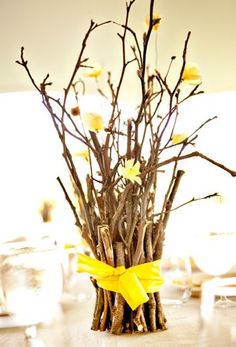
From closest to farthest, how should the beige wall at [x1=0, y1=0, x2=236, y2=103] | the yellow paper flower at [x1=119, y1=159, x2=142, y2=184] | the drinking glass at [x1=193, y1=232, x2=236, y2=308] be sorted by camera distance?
the yellow paper flower at [x1=119, y1=159, x2=142, y2=184]
the drinking glass at [x1=193, y1=232, x2=236, y2=308]
the beige wall at [x1=0, y1=0, x2=236, y2=103]

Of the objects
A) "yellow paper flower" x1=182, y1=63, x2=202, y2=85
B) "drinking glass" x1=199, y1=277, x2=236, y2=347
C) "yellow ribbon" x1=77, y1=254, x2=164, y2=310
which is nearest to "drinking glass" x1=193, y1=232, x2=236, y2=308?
"drinking glass" x1=199, y1=277, x2=236, y2=347

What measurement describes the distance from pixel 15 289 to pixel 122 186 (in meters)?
0.27

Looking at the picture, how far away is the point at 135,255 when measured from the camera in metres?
0.87

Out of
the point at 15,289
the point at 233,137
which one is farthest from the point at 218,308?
the point at 233,137

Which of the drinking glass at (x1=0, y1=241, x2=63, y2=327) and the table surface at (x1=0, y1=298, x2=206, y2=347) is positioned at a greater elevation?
the drinking glass at (x1=0, y1=241, x2=63, y2=327)

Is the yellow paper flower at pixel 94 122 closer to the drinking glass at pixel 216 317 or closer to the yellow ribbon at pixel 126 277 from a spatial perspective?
the yellow ribbon at pixel 126 277

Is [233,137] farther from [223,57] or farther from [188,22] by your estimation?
[188,22]

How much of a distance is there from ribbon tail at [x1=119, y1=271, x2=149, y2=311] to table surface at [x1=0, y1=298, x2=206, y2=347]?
6 centimetres

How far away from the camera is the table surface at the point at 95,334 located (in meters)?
0.83

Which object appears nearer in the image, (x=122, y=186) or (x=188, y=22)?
(x=122, y=186)

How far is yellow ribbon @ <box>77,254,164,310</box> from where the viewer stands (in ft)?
2.77

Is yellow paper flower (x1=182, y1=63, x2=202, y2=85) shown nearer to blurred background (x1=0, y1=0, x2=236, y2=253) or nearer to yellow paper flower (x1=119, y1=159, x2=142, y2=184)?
Result: yellow paper flower (x1=119, y1=159, x2=142, y2=184)

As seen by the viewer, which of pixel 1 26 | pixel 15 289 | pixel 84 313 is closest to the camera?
pixel 15 289

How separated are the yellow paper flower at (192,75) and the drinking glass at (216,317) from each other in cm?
40
